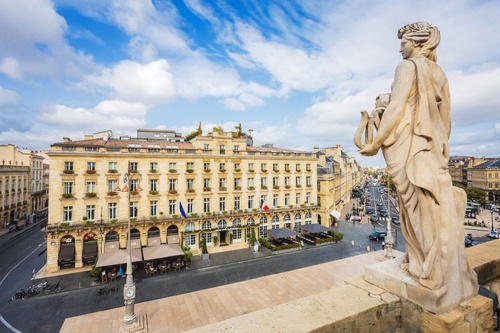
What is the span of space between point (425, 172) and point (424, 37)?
2570 mm

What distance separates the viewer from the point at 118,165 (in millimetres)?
32094

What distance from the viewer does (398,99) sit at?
14.3 feet

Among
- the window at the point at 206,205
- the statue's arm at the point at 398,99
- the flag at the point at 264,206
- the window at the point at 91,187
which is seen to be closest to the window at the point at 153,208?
the window at the point at 206,205

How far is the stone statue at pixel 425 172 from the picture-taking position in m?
4.20

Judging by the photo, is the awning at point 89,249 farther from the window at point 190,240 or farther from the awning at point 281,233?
the awning at point 281,233

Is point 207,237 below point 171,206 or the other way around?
below

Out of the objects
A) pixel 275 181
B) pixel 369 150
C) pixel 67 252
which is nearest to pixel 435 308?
pixel 369 150

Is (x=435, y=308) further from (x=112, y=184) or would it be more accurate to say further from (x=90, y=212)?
(x=90, y=212)

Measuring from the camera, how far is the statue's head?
4.77m

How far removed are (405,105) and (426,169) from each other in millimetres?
1135

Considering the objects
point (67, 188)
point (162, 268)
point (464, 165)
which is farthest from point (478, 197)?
point (67, 188)

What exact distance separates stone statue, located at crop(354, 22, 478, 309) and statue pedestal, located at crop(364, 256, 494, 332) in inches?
2.2

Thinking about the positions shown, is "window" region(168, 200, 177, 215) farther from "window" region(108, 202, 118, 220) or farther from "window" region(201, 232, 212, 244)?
"window" region(108, 202, 118, 220)

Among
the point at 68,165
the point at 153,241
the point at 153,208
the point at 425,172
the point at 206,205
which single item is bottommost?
the point at 153,241
